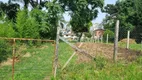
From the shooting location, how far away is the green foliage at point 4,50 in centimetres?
1234

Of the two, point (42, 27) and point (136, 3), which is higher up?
point (136, 3)

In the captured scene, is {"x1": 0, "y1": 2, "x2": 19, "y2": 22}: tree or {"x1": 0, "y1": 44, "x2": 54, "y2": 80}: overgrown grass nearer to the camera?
{"x1": 0, "y1": 44, "x2": 54, "y2": 80}: overgrown grass

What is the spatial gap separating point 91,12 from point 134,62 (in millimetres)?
29862

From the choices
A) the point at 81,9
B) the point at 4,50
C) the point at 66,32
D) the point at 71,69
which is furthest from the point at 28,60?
the point at 81,9

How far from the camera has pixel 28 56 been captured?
13375mm

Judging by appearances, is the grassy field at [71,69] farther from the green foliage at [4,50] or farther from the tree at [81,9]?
the tree at [81,9]

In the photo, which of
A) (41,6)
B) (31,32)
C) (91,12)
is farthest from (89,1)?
(31,32)

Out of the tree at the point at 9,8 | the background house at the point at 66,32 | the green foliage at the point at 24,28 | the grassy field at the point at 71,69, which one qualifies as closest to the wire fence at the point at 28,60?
the grassy field at the point at 71,69

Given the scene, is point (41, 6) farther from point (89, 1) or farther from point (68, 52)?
point (68, 52)

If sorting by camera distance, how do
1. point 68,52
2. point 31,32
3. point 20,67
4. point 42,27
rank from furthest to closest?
1. point 42,27
2. point 31,32
3. point 68,52
4. point 20,67

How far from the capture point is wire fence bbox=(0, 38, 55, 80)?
1248cm

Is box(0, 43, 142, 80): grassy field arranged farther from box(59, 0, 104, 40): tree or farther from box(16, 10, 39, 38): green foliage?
box(59, 0, 104, 40): tree

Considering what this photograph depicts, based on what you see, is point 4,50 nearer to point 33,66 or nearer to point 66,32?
point 33,66

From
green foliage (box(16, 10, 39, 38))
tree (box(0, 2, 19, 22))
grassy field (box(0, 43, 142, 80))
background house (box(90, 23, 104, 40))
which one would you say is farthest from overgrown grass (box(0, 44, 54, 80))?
tree (box(0, 2, 19, 22))
